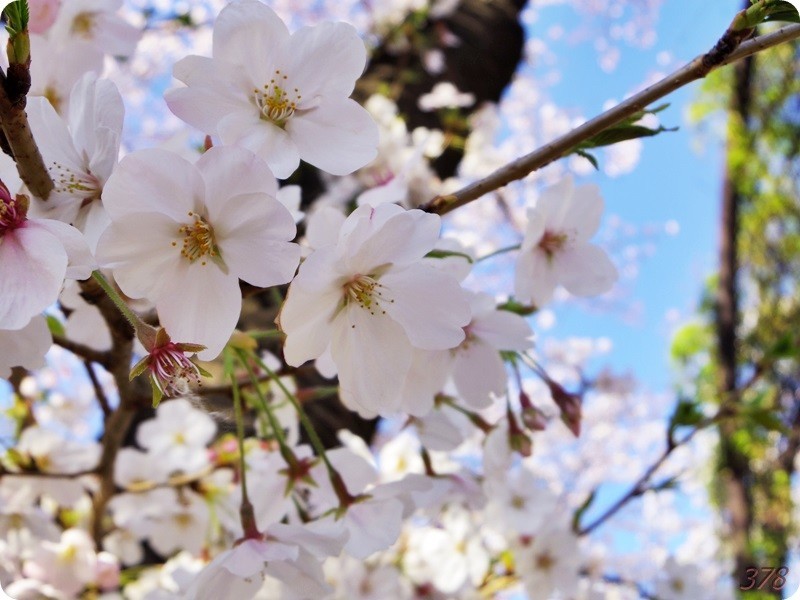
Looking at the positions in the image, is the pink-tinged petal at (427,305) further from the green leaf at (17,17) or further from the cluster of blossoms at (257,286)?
the green leaf at (17,17)

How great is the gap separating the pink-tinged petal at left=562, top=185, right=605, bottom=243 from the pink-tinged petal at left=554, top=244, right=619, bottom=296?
13mm

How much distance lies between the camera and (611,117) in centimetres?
45

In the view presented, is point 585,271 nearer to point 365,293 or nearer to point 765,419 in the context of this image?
point 365,293

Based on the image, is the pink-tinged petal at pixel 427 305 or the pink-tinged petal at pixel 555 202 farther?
the pink-tinged petal at pixel 555 202

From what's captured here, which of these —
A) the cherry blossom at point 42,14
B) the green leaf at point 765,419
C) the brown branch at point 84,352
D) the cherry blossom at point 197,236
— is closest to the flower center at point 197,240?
the cherry blossom at point 197,236

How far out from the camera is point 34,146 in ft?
1.31

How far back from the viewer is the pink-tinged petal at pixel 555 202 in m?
0.61

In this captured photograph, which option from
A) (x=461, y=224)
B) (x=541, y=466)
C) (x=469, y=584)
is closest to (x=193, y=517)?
(x=469, y=584)

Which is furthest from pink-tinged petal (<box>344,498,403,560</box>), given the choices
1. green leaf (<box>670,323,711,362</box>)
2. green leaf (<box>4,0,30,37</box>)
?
green leaf (<box>670,323,711,362</box>)

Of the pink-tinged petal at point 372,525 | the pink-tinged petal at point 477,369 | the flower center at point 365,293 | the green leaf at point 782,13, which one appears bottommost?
the pink-tinged petal at point 372,525

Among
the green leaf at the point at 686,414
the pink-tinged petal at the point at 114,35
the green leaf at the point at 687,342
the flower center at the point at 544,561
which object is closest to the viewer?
the pink-tinged petal at the point at 114,35

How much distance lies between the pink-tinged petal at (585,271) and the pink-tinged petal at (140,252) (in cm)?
37

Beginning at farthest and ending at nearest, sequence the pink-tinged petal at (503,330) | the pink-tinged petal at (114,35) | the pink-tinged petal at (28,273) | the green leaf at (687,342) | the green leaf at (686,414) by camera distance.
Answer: the green leaf at (687,342), the green leaf at (686,414), the pink-tinged petal at (114,35), the pink-tinged petal at (503,330), the pink-tinged petal at (28,273)

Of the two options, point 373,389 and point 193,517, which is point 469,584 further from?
point 373,389
